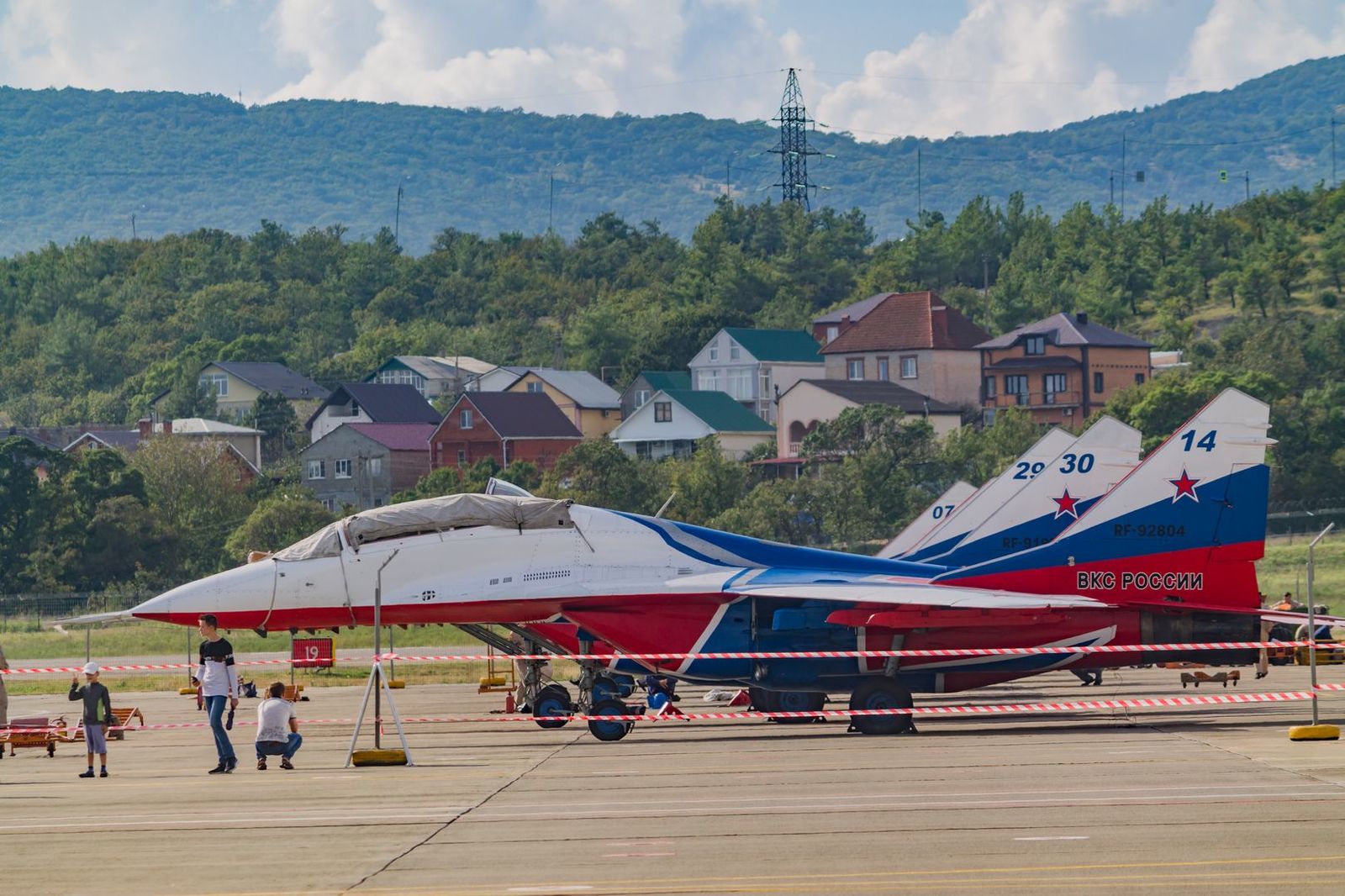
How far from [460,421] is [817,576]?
82553mm

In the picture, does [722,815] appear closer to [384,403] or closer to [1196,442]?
[1196,442]

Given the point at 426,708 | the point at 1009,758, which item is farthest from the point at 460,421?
the point at 1009,758

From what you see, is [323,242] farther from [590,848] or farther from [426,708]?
[590,848]

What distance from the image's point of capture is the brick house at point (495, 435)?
105 m

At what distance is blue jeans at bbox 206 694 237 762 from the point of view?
19547 mm

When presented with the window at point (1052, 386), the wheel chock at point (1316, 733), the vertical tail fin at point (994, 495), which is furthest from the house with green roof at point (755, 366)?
the wheel chock at point (1316, 733)

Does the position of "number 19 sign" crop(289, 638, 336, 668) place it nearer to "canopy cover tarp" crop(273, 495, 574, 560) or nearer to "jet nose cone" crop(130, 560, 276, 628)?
"jet nose cone" crop(130, 560, 276, 628)

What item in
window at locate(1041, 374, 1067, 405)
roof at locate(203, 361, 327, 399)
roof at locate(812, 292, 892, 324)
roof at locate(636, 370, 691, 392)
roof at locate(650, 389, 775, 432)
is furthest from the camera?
roof at locate(203, 361, 327, 399)

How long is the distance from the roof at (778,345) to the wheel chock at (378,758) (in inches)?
4034

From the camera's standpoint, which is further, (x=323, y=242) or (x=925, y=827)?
(x=323, y=242)

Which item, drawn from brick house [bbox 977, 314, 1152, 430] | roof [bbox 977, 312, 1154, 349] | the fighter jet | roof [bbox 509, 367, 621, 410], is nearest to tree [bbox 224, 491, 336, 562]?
the fighter jet

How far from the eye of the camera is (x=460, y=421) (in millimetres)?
105500

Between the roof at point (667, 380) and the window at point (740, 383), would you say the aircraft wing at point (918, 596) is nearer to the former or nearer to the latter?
the roof at point (667, 380)

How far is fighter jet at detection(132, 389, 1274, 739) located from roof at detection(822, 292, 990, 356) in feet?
288
